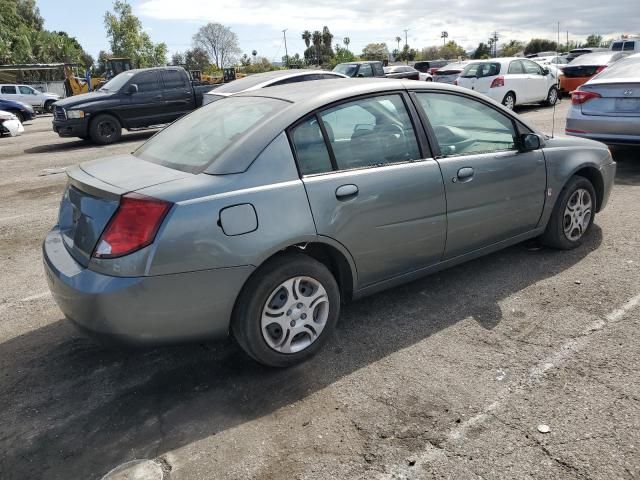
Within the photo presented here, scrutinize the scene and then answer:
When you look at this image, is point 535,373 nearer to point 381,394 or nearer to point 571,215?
point 381,394

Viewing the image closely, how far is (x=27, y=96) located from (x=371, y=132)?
3061 cm

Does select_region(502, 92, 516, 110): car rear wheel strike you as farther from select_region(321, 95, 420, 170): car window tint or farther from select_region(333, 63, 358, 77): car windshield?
select_region(321, 95, 420, 170): car window tint

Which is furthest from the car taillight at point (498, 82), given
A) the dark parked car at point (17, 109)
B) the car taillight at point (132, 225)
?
the dark parked car at point (17, 109)

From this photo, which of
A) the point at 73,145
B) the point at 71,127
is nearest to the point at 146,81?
the point at 71,127

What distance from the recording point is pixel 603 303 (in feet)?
12.5

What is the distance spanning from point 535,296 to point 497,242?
503 millimetres

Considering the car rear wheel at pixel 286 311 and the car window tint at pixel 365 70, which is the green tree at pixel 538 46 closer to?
the car window tint at pixel 365 70

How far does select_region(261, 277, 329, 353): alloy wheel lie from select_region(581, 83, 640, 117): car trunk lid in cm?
624

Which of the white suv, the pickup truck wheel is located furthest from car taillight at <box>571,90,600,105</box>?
the white suv

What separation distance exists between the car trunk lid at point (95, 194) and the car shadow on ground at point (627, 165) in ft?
20.9

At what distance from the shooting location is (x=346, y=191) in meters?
3.23

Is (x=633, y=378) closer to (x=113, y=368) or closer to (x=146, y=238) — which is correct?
(x=146, y=238)

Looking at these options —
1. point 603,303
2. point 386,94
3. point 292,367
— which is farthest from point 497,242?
point 292,367

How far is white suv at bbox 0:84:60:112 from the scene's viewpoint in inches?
1085
